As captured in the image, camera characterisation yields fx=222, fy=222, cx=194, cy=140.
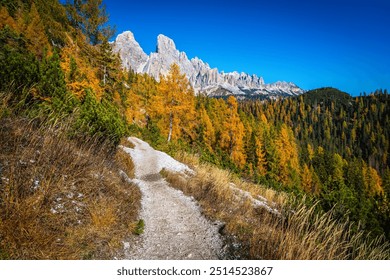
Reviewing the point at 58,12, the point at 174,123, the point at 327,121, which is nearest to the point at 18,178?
the point at 174,123

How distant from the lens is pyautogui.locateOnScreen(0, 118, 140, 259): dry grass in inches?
99.0

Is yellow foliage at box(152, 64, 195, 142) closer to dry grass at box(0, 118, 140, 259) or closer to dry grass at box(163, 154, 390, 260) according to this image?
dry grass at box(163, 154, 390, 260)

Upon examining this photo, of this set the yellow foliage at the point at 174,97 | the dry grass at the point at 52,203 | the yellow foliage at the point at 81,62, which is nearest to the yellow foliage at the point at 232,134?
the yellow foliage at the point at 174,97

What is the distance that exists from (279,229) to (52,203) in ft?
12.1

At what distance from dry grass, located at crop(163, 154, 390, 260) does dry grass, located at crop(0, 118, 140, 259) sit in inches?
86.7

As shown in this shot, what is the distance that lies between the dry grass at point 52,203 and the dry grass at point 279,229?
2202mm

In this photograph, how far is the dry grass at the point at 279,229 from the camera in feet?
10.4

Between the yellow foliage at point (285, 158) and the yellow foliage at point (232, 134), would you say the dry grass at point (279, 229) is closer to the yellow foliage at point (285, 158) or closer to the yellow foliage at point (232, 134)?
the yellow foliage at point (232, 134)

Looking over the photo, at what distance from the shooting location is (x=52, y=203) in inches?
127

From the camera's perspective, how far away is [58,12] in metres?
32.0

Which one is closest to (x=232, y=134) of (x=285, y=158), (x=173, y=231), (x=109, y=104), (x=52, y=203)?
(x=285, y=158)

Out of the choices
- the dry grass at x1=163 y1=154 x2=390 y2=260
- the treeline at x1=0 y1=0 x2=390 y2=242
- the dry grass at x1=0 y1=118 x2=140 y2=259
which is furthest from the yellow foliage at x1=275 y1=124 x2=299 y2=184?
the dry grass at x1=0 y1=118 x2=140 y2=259
